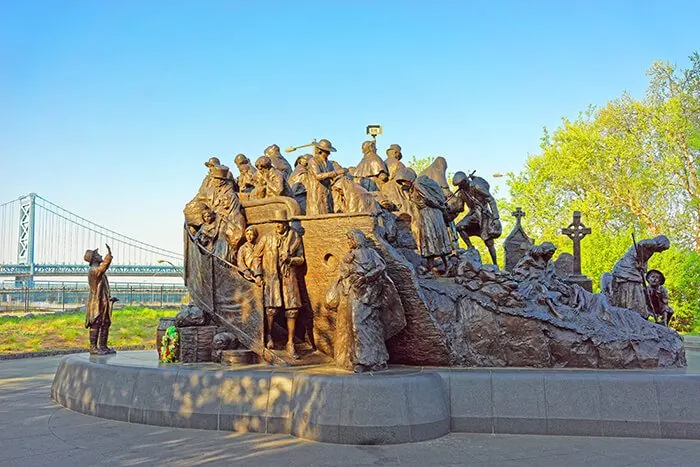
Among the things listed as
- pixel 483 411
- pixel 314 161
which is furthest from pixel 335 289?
pixel 314 161

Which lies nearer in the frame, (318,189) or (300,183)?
(318,189)

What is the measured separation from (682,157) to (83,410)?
2864 cm

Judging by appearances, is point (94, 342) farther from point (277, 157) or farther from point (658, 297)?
point (658, 297)

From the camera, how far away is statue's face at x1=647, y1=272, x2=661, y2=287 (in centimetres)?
1249

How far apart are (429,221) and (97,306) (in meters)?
5.71

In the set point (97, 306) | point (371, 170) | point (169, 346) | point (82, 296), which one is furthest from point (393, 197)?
point (82, 296)

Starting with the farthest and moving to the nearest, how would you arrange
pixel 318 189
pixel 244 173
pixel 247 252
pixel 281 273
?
pixel 244 173, pixel 318 189, pixel 247 252, pixel 281 273

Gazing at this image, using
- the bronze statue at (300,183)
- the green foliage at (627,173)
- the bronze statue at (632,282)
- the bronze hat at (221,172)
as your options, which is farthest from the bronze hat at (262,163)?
the green foliage at (627,173)

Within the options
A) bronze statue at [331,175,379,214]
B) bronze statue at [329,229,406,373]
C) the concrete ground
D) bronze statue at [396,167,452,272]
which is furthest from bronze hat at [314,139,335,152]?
the concrete ground

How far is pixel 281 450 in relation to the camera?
20.7 ft

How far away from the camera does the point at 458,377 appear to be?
23.6 feet

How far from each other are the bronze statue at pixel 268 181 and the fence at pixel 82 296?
28.2m

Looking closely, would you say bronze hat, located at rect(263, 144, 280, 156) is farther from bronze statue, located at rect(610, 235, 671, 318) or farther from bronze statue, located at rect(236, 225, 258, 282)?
bronze statue, located at rect(610, 235, 671, 318)

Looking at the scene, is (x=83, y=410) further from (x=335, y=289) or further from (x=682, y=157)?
(x=682, y=157)
